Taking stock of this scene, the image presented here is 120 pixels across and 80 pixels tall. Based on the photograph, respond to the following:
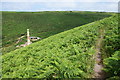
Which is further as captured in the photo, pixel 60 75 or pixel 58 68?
pixel 58 68

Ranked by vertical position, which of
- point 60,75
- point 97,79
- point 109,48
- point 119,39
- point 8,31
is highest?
point 8,31

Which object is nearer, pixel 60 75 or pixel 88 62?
pixel 60 75

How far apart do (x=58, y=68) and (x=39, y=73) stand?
77 cm

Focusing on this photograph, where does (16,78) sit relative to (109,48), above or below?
below

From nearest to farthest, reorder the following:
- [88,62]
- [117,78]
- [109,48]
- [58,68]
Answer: [117,78]
[58,68]
[88,62]
[109,48]

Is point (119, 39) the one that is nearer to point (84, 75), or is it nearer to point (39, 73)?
point (84, 75)

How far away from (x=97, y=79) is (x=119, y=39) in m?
3.50

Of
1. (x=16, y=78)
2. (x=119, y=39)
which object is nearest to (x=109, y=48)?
(x=119, y=39)

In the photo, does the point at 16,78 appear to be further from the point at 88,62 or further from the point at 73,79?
the point at 88,62

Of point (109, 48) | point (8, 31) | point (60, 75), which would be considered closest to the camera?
point (60, 75)

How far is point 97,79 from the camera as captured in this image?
182 inches

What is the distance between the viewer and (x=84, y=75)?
4566 millimetres

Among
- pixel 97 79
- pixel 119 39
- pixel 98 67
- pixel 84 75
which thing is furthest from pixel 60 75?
pixel 119 39

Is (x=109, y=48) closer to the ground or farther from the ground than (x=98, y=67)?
farther from the ground
